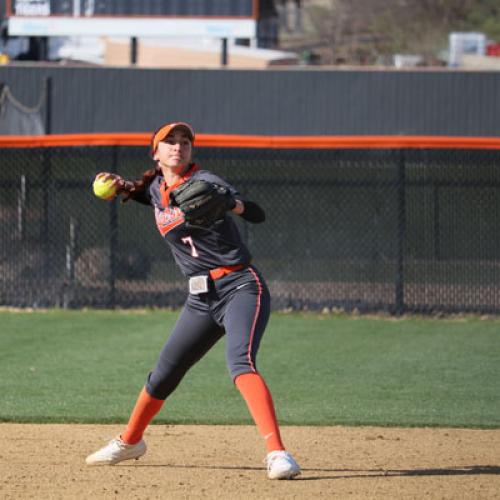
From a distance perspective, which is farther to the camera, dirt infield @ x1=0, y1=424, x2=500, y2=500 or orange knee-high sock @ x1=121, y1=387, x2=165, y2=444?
orange knee-high sock @ x1=121, y1=387, x2=165, y2=444

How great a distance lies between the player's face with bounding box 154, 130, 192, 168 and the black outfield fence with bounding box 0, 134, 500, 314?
5925 millimetres

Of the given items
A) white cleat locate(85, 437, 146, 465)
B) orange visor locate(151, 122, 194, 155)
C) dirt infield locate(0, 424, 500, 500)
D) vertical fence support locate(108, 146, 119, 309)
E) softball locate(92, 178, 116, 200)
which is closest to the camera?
dirt infield locate(0, 424, 500, 500)

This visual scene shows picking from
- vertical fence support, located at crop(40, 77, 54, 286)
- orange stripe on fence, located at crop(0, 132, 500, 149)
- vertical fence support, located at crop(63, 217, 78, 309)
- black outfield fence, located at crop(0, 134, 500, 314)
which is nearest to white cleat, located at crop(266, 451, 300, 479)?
black outfield fence, located at crop(0, 134, 500, 314)

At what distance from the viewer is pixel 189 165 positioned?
5449mm

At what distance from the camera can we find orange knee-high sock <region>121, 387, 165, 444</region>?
551 centimetres

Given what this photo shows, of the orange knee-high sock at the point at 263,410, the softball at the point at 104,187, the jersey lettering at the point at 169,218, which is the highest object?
the softball at the point at 104,187

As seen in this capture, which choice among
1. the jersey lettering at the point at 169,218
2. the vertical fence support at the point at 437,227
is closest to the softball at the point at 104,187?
the jersey lettering at the point at 169,218

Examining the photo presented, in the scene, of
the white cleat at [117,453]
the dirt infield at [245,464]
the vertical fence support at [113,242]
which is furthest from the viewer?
the vertical fence support at [113,242]

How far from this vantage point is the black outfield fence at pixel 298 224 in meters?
11.0

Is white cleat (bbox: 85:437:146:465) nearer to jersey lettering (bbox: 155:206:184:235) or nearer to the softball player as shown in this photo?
the softball player

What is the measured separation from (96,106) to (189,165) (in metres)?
13.1

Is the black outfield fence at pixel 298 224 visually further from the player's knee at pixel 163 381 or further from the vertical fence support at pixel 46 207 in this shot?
the player's knee at pixel 163 381

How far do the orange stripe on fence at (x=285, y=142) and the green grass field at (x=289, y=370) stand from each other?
67.9 inches

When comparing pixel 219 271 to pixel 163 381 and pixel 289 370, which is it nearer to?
pixel 163 381
